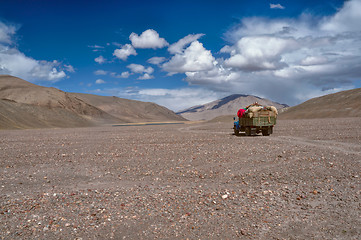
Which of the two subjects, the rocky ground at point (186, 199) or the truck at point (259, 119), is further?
the truck at point (259, 119)

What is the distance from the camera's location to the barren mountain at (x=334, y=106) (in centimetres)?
7644

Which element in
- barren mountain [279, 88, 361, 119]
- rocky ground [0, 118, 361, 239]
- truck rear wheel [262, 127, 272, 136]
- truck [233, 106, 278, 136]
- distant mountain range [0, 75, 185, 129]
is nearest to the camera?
rocky ground [0, 118, 361, 239]

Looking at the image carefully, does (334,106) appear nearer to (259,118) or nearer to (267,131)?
(267,131)

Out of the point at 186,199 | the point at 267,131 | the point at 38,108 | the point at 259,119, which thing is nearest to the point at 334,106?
the point at 267,131

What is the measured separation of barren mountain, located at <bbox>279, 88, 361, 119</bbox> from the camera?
76438mm

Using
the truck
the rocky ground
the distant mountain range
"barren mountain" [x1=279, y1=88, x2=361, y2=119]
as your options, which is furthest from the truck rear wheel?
the distant mountain range

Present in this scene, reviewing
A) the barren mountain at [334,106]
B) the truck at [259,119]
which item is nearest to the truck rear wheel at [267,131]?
the truck at [259,119]

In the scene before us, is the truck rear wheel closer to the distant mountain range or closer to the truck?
the truck

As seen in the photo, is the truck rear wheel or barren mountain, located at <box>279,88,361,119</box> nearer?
the truck rear wheel

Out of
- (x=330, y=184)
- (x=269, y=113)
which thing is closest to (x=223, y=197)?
(x=330, y=184)

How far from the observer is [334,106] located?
87.2 m

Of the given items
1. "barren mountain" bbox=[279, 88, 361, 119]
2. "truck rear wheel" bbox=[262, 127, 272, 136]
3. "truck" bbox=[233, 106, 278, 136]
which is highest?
"barren mountain" bbox=[279, 88, 361, 119]

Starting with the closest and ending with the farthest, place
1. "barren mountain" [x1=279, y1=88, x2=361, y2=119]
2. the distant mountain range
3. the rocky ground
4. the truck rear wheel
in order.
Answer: the rocky ground
the truck rear wheel
"barren mountain" [x1=279, y1=88, x2=361, y2=119]
the distant mountain range

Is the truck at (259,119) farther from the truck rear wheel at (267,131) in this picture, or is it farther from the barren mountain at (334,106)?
the barren mountain at (334,106)
